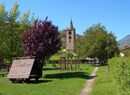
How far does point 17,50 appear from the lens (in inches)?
2020

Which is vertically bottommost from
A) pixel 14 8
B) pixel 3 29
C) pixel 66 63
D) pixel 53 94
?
pixel 53 94

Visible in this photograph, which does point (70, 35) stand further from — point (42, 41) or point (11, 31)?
point (42, 41)

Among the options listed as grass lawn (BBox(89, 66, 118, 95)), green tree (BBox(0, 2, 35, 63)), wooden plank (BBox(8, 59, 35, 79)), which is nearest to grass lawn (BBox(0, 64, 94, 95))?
wooden plank (BBox(8, 59, 35, 79))

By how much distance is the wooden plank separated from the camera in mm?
31667

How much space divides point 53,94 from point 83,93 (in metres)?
1.97

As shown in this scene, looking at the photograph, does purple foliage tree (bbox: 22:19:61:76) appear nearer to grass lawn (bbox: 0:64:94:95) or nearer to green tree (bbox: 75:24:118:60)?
grass lawn (bbox: 0:64:94:95)

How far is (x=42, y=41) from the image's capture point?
38125 mm

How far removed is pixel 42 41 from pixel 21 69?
252 inches

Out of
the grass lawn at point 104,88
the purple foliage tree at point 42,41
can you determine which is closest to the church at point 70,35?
the purple foliage tree at point 42,41

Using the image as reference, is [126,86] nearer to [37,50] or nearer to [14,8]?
[37,50]

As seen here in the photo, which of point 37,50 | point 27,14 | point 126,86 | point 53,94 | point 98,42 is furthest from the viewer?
point 98,42

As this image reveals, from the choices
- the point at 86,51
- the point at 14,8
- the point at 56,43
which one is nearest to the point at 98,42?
the point at 86,51

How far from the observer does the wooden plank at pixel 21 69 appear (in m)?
31.7

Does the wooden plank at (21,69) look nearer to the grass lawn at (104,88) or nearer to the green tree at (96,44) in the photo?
the grass lawn at (104,88)
